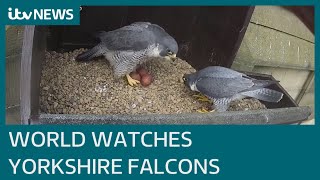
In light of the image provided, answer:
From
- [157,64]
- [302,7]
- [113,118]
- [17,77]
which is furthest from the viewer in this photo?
[157,64]

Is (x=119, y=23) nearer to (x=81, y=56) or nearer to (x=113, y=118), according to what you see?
(x=81, y=56)

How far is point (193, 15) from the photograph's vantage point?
226cm

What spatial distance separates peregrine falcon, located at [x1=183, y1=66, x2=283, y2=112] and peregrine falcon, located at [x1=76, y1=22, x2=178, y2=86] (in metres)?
0.22

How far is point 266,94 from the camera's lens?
2.18 metres

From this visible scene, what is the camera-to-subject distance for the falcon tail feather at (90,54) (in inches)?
82.7

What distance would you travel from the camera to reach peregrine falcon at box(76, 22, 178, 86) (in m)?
1.94

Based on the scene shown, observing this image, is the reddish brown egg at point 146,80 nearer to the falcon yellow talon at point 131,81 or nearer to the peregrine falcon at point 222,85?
the falcon yellow talon at point 131,81

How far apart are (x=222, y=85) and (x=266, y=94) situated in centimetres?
30

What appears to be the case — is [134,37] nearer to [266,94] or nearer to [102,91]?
[102,91]

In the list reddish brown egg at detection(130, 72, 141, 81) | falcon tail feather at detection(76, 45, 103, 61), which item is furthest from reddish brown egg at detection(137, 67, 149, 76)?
falcon tail feather at detection(76, 45, 103, 61)

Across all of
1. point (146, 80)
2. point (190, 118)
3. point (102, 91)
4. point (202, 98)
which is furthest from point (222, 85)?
point (102, 91)

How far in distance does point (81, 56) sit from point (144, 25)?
41 cm

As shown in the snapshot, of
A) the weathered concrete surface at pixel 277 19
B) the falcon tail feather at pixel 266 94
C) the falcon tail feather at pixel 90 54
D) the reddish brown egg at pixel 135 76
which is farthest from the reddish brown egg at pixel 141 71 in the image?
the weathered concrete surface at pixel 277 19

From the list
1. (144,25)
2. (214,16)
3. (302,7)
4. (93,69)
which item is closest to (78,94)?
(93,69)
